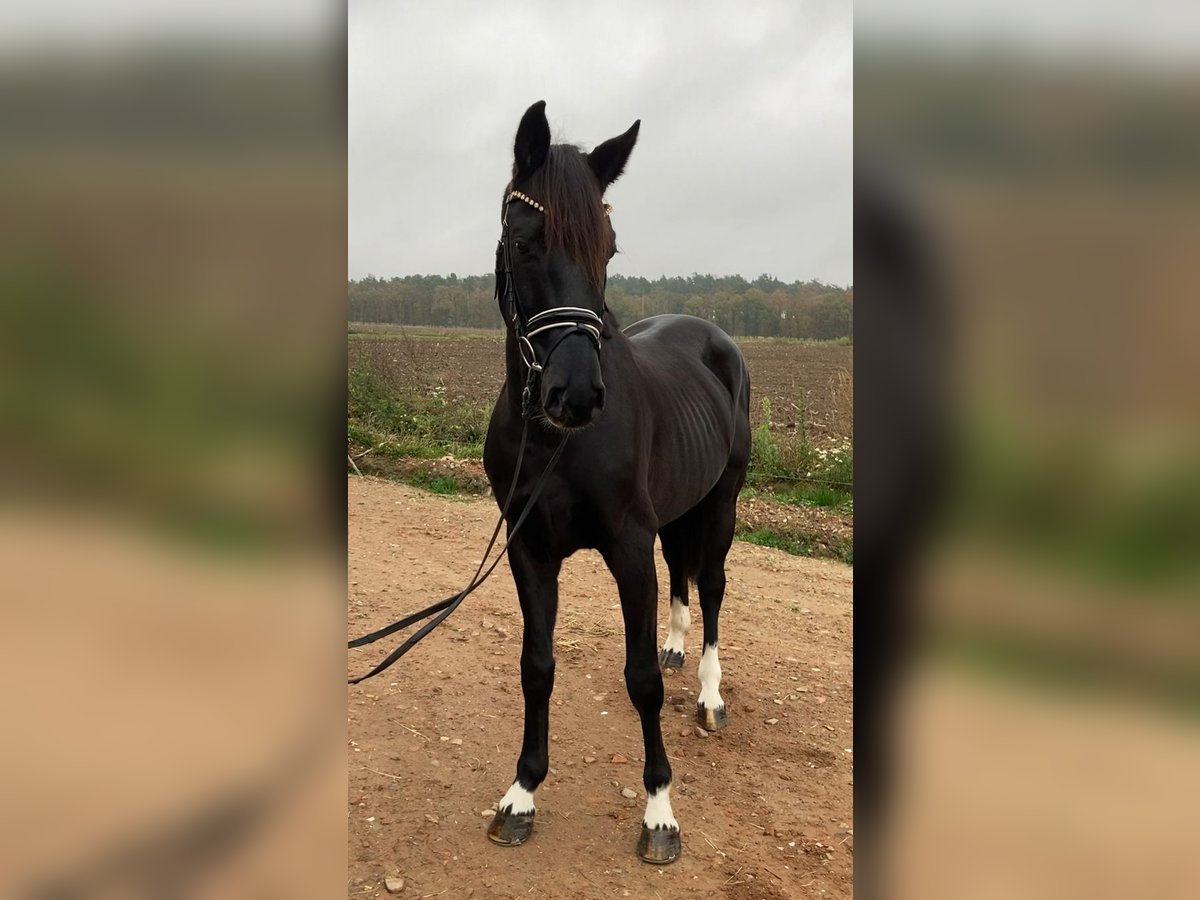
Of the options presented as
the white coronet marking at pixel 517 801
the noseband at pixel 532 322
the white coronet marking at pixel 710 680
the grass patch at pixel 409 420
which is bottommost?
the white coronet marking at pixel 517 801

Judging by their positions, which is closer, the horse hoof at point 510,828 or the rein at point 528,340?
the rein at point 528,340

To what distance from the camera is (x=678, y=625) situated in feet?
15.2

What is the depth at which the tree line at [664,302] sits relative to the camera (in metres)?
9.91

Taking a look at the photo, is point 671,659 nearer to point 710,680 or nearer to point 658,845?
point 710,680

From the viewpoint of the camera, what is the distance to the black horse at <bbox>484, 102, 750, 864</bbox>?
2.45 m

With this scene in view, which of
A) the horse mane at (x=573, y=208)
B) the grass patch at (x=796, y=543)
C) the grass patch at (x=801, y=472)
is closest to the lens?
the horse mane at (x=573, y=208)

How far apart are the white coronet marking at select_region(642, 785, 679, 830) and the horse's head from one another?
5.14 feet

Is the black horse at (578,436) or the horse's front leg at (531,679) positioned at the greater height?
the black horse at (578,436)

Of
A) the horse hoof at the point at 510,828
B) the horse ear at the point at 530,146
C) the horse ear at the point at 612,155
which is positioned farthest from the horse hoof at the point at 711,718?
the horse ear at the point at 530,146
